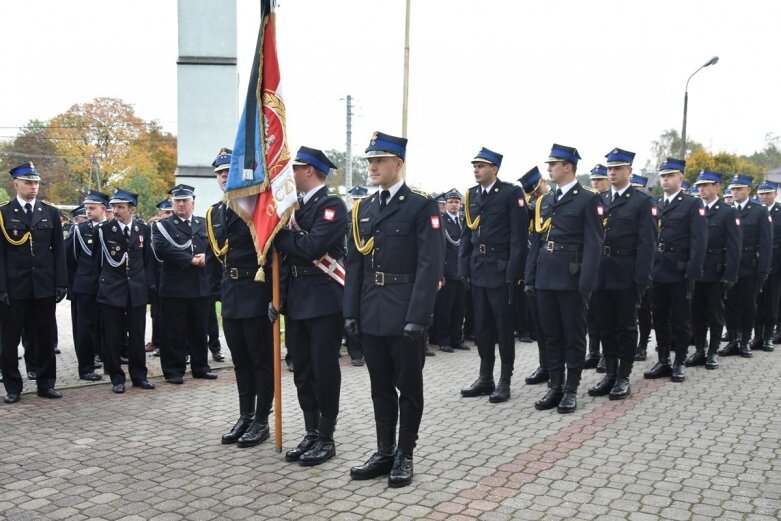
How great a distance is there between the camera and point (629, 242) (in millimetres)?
7152

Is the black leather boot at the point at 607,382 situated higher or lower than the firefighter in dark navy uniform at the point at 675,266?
lower

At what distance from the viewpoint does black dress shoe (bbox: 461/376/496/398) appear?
7148 millimetres

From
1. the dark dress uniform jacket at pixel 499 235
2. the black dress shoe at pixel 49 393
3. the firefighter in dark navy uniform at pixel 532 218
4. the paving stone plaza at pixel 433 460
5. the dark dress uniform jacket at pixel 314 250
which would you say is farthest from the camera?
the firefighter in dark navy uniform at pixel 532 218

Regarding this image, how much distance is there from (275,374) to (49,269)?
346 centimetres

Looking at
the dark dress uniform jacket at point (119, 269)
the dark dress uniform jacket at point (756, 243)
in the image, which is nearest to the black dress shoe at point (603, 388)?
the dark dress uniform jacket at point (756, 243)

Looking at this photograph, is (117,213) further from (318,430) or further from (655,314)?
(655,314)

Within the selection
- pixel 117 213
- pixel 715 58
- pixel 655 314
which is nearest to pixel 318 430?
pixel 117 213

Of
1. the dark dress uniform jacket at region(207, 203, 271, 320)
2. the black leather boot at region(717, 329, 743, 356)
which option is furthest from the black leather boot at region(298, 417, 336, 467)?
the black leather boot at region(717, 329, 743, 356)

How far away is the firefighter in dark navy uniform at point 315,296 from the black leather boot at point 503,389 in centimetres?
220

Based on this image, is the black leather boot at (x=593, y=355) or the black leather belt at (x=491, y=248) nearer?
the black leather belt at (x=491, y=248)

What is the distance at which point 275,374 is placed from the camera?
520 cm

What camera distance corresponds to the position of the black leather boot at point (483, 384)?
7152 mm

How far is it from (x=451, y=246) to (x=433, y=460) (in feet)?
18.4

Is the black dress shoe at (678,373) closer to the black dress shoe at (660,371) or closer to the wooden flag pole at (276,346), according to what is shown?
the black dress shoe at (660,371)
